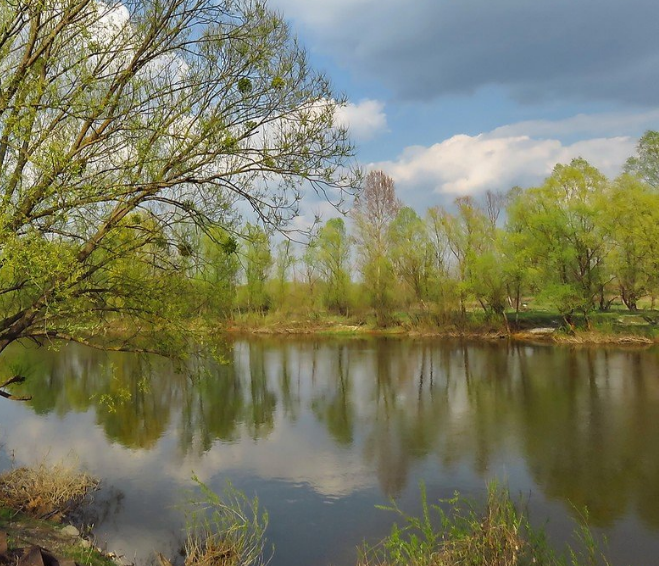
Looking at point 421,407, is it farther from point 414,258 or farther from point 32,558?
point 414,258

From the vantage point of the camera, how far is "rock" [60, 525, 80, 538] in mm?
7789

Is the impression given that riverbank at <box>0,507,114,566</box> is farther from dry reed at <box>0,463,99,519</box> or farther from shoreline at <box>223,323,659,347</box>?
shoreline at <box>223,323,659,347</box>

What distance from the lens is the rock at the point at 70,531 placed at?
7.79 meters

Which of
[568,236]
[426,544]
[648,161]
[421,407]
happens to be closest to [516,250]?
[568,236]

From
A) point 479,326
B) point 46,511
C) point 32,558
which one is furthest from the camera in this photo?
point 479,326

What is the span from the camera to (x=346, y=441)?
13695 millimetres

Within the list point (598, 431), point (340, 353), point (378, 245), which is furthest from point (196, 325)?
point (378, 245)

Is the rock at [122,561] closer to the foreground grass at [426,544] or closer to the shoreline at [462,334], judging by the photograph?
the foreground grass at [426,544]

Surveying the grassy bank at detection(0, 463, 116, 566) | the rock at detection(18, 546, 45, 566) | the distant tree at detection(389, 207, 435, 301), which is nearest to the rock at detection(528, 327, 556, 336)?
the distant tree at detection(389, 207, 435, 301)

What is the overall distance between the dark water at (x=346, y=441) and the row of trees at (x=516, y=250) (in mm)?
8694

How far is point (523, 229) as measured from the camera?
1380 inches

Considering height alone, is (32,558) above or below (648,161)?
below

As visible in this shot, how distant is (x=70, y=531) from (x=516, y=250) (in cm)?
3175

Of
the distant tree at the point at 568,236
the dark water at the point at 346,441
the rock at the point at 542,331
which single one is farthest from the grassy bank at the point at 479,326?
the dark water at the point at 346,441
